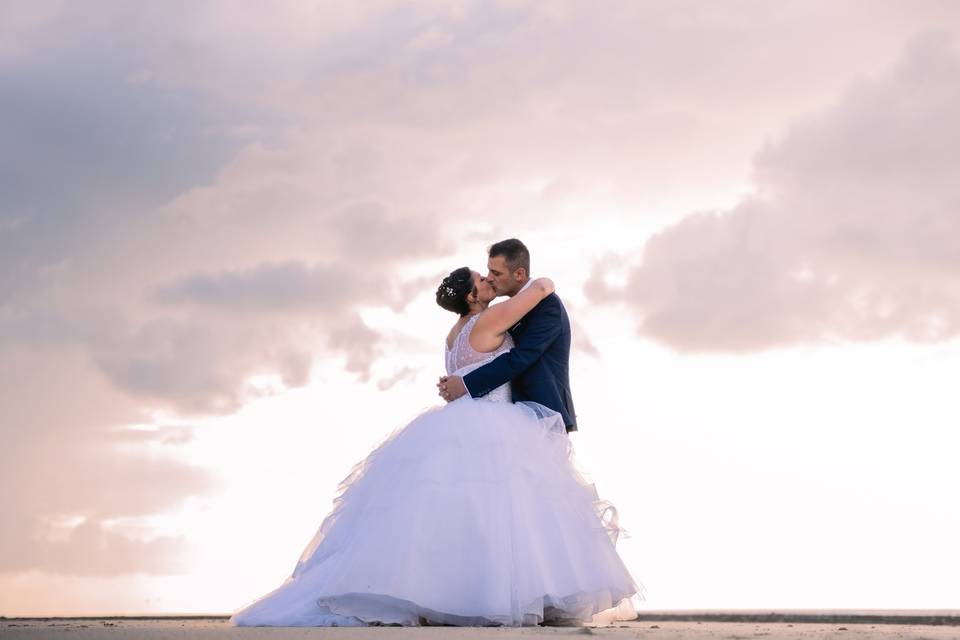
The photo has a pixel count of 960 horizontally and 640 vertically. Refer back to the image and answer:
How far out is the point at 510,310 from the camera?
8.95 m

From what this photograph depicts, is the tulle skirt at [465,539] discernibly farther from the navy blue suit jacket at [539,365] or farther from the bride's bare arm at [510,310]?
the bride's bare arm at [510,310]

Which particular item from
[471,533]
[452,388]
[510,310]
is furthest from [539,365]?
[471,533]

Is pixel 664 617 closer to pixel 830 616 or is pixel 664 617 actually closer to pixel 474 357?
pixel 830 616

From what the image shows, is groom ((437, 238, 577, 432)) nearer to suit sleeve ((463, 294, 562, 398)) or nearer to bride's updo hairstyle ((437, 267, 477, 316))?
suit sleeve ((463, 294, 562, 398))

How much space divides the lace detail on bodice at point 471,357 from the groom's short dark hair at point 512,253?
0.52 metres

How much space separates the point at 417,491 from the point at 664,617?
13.1 feet

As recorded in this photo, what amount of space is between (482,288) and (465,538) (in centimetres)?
222

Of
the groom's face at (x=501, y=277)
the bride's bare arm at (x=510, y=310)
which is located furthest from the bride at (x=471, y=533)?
the groom's face at (x=501, y=277)

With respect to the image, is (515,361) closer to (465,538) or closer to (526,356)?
(526,356)

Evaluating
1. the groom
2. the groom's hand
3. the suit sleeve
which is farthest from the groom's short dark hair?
the groom's hand

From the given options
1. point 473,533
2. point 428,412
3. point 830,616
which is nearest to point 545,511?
point 473,533

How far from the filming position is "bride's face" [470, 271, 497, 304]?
9.43 meters

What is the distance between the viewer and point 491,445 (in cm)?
855

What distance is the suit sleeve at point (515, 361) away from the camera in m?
8.94
